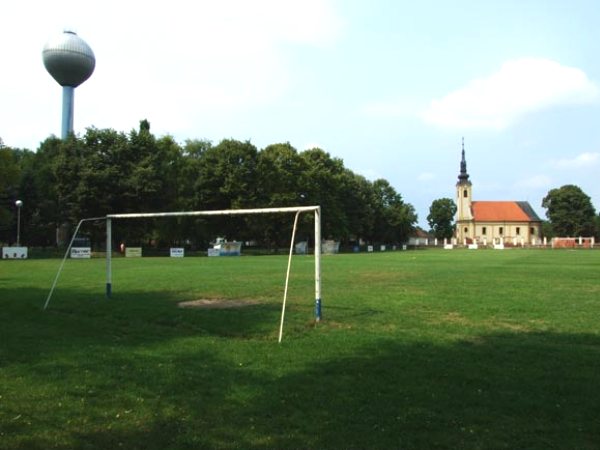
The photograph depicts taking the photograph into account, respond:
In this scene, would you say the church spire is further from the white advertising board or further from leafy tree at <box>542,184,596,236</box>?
the white advertising board

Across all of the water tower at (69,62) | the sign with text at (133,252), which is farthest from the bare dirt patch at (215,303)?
the water tower at (69,62)

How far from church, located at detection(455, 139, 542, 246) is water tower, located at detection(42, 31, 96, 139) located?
106017 mm

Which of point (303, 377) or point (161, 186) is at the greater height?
point (161, 186)

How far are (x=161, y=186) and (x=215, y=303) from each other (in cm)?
4764

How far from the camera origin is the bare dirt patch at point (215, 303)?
16.4 m

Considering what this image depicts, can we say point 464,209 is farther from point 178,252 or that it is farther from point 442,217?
point 178,252

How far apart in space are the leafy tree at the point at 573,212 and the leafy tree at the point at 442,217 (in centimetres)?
2978

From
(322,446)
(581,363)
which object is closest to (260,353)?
(322,446)

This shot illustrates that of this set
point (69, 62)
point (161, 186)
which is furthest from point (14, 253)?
point (69, 62)

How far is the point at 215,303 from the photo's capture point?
676 inches

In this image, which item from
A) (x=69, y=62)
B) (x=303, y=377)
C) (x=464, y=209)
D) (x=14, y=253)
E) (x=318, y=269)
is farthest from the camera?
(x=464, y=209)

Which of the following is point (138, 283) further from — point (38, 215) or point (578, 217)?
point (578, 217)

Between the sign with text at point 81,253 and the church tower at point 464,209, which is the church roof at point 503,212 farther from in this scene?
the sign with text at point 81,253

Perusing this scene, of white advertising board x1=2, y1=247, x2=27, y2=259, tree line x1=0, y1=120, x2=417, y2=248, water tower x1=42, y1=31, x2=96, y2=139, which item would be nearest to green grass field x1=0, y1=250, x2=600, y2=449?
tree line x1=0, y1=120, x2=417, y2=248
